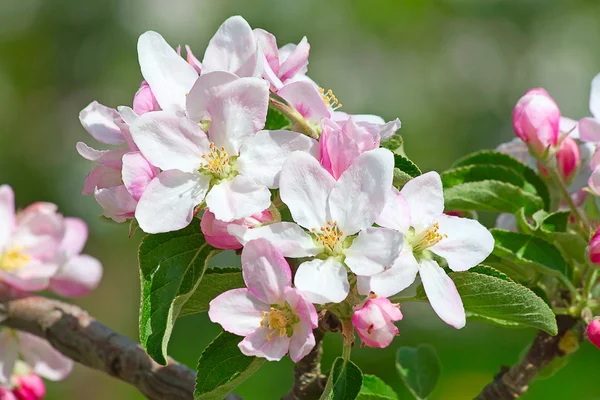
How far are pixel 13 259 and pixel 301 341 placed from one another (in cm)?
80

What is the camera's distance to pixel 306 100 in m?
0.91

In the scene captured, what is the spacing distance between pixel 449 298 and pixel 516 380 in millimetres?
405

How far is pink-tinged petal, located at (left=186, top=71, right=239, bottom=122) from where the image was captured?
2.76ft

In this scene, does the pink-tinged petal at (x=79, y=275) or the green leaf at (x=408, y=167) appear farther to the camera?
the pink-tinged petal at (x=79, y=275)

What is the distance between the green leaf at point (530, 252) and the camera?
1.06 metres

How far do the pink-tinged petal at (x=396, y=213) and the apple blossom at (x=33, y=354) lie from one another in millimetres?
859

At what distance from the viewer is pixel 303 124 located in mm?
933

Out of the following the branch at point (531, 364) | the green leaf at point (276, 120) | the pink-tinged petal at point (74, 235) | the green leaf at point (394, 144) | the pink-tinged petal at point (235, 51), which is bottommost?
the pink-tinged petal at point (74, 235)

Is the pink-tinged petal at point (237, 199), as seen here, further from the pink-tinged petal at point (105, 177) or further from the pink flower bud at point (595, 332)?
the pink flower bud at point (595, 332)

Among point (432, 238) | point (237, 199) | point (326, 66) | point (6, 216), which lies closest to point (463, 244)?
point (432, 238)

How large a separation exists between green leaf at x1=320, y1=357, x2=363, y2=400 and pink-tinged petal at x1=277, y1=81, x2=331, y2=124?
26 cm

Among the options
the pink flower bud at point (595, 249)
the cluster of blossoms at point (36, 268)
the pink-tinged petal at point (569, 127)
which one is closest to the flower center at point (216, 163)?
the pink flower bud at point (595, 249)

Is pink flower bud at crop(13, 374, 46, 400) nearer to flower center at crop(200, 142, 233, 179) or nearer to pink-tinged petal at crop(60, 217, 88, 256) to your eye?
pink-tinged petal at crop(60, 217, 88, 256)

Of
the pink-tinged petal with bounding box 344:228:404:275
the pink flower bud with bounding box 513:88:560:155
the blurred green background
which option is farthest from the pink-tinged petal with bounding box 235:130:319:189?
the blurred green background
